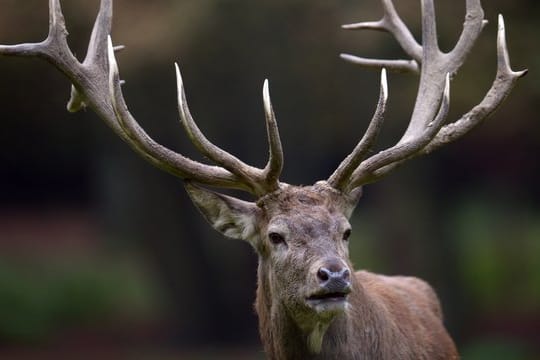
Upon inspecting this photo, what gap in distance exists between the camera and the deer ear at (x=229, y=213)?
7695mm

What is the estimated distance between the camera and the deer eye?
24.2ft

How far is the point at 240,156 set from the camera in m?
19.4

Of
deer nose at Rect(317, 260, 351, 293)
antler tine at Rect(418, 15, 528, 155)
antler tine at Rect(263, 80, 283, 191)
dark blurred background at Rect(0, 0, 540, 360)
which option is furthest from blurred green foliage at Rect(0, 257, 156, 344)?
deer nose at Rect(317, 260, 351, 293)

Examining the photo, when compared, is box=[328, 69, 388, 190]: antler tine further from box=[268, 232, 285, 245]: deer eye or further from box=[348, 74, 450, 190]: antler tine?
box=[268, 232, 285, 245]: deer eye

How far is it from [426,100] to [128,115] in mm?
1996

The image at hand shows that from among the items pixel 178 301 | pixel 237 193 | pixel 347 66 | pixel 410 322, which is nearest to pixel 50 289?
pixel 178 301

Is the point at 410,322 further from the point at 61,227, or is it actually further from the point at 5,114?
the point at 61,227

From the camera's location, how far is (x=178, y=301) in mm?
21281

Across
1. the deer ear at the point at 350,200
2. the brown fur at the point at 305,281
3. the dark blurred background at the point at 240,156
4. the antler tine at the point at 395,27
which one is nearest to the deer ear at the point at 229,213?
the brown fur at the point at 305,281

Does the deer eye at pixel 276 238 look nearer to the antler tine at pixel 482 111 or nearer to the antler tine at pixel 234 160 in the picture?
the antler tine at pixel 234 160

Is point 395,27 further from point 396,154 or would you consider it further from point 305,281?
point 305,281

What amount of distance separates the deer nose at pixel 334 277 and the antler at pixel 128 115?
2.67 feet

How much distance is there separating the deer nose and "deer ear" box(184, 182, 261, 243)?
2.92 feet

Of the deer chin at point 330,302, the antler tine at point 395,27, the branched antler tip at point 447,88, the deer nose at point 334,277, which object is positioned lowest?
the deer chin at point 330,302
